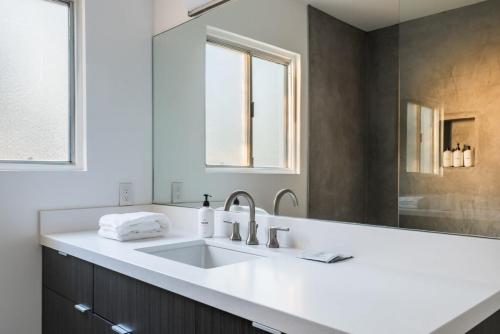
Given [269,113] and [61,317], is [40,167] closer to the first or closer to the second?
[61,317]

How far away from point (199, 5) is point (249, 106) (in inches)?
22.9

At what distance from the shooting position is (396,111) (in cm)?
125

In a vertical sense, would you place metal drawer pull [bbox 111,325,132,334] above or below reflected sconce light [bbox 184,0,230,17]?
below

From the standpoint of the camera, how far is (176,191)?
213 centimetres

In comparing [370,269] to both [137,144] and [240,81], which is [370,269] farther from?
[137,144]

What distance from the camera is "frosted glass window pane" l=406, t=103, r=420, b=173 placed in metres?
1.24

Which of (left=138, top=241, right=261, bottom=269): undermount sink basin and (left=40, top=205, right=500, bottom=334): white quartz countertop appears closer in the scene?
(left=40, top=205, right=500, bottom=334): white quartz countertop

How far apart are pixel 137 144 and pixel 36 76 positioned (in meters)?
0.57

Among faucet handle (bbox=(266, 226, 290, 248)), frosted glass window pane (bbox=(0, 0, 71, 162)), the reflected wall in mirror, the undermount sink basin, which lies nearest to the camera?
the reflected wall in mirror

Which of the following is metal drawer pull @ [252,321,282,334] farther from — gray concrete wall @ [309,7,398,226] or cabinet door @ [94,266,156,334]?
gray concrete wall @ [309,7,398,226]

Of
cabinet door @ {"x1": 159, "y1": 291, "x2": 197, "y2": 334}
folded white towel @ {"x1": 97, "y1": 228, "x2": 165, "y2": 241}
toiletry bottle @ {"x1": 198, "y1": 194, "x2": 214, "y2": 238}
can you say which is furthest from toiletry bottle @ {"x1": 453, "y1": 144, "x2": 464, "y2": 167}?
folded white towel @ {"x1": 97, "y1": 228, "x2": 165, "y2": 241}

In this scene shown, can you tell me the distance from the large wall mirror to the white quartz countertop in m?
0.12

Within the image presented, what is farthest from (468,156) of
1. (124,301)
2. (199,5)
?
(199,5)

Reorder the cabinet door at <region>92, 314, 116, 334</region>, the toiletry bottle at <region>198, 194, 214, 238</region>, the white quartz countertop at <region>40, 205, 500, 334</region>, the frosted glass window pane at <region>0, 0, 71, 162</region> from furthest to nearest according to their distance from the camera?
the frosted glass window pane at <region>0, 0, 71, 162</region>, the toiletry bottle at <region>198, 194, 214, 238</region>, the cabinet door at <region>92, 314, 116, 334</region>, the white quartz countertop at <region>40, 205, 500, 334</region>
